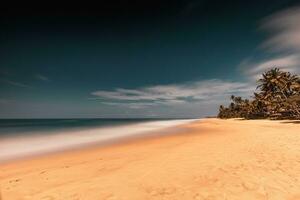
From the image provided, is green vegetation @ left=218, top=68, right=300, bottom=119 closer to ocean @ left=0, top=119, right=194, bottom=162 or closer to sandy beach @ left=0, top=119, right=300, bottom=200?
ocean @ left=0, top=119, right=194, bottom=162

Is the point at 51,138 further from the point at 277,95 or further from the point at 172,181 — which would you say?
the point at 277,95

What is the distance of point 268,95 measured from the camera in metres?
50.0

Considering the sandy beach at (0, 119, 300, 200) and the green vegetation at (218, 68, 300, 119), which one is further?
the green vegetation at (218, 68, 300, 119)

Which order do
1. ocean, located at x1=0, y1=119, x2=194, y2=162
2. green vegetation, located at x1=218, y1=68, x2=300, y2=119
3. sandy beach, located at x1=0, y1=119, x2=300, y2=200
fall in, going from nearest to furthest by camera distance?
sandy beach, located at x1=0, y1=119, x2=300, y2=200
ocean, located at x1=0, y1=119, x2=194, y2=162
green vegetation, located at x1=218, y1=68, x2=300, y2=119

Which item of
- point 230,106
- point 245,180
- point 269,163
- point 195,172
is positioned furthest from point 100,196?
point 230,106

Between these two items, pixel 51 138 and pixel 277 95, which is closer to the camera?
pixel 51 138

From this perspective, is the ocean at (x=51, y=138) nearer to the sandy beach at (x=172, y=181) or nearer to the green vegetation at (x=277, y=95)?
the sandy beach at (x=172, y=181)

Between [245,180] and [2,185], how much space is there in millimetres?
7918

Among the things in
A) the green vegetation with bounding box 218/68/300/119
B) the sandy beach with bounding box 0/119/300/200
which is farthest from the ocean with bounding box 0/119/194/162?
the green vegetation with bounding box 218/68/300/119

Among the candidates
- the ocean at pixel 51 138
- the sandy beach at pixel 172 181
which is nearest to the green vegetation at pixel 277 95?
the ocean at pixel 51 138

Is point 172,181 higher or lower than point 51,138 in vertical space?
lower

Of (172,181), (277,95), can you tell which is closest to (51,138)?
(172,181)

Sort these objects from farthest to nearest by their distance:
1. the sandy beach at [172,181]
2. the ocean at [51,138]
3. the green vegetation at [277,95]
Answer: the green vegetation at [277,95], the ocean at [51,138], the sandy beach at [172,181]

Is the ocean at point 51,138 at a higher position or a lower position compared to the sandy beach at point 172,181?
higher
